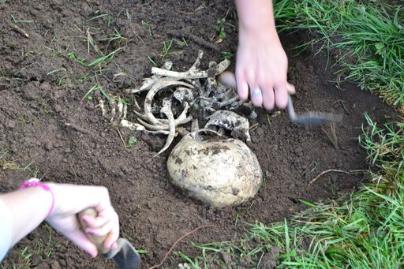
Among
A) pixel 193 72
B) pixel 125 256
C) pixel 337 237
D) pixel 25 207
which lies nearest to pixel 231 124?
pixel 193 72

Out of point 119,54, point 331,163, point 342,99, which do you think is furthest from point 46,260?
point 342,99

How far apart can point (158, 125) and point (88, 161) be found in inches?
12.8

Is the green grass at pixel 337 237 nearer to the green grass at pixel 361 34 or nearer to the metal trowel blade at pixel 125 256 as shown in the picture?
the metal trowel blade at pixel 125 256

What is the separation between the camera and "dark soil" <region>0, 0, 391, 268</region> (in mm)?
2334

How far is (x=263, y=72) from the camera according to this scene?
2.38m

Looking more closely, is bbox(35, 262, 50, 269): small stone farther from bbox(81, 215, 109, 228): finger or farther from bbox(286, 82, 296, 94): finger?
bbox(286, 82, 296, 94): finger

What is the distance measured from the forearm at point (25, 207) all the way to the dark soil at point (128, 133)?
1.96 ft

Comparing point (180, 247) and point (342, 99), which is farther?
point (342, 99)

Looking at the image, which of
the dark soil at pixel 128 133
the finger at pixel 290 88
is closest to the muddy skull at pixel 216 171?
the dark soil at pixel 128 133

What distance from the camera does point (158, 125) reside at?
2559mm

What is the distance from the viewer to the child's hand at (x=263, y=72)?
2379 mm

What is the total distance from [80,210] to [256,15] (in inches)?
43.7

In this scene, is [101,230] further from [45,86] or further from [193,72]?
[193,72]

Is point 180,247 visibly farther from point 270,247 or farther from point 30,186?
point 30,186
